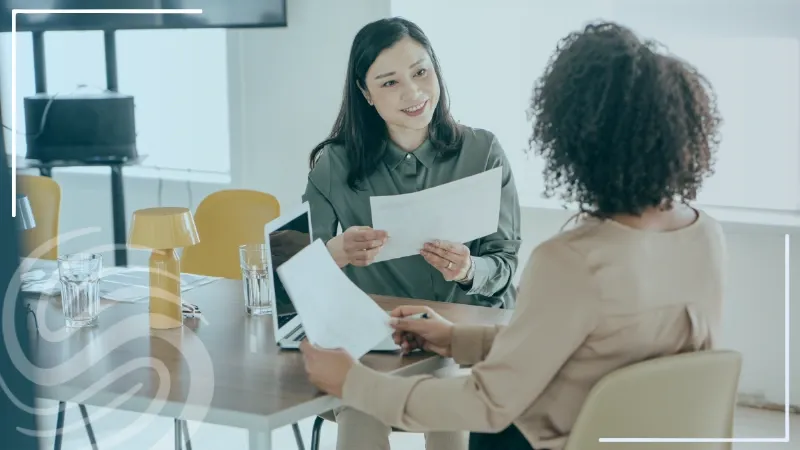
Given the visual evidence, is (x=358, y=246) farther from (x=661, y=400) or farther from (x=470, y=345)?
(x=661, y=400)

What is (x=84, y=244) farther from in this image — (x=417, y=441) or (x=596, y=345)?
(x=596, y=345)

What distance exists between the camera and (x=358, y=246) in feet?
7.16

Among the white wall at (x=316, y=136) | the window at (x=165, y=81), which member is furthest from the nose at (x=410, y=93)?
the window at (x=165, y=81)

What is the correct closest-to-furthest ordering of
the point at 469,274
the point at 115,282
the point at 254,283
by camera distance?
the point at 254,283
the point at 469,274
the point at 115,282

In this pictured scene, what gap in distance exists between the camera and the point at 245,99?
4348 millimetres

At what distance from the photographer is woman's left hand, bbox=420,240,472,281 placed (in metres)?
2.16

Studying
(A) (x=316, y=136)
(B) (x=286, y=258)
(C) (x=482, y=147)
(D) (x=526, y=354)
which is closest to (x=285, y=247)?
(B) (x=286, y=258)

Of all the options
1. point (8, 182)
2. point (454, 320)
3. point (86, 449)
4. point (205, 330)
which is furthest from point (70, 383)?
point (86, 449)

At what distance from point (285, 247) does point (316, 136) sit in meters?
2.44

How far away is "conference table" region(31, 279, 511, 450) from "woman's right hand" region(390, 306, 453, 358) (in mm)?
22

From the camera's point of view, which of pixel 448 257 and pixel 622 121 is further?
pixel 448 257

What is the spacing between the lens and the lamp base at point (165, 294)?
6.44ft

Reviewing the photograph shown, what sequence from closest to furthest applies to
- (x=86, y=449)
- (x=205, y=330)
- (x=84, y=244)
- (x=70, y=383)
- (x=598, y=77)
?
(x=598, y=77) → (x=70, y=383) → (x=205, y=330) → (x=86, y=449) → (x=84, y=244)

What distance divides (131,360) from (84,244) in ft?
12.4
